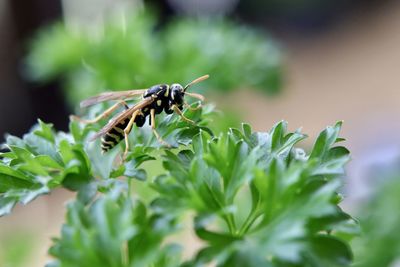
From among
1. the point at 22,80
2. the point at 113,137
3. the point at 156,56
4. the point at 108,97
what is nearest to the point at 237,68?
the point at 156,56

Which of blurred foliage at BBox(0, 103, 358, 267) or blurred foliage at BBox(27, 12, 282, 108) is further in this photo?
blurred foliage at BBox(27, 12, 282, 108)

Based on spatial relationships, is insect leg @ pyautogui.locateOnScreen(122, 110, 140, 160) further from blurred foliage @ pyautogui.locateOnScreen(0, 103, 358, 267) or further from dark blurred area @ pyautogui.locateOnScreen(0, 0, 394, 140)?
dark blurred area @ pyautogui.locateOnScreen(0, 0, 394, 140)

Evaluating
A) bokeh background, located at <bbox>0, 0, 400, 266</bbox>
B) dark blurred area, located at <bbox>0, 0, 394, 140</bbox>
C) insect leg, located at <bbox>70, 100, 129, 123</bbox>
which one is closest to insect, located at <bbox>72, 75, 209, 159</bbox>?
insect leg, located at <bbox>70, 100, 129, 123</bbox>

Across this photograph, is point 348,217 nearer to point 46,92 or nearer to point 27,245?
point 27,245

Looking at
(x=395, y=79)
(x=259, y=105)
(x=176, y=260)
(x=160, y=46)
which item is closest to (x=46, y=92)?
(x=259, y=105)

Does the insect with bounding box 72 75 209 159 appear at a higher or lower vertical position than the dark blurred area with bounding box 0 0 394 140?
lower

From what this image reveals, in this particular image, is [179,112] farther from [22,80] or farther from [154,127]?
[22,80]
